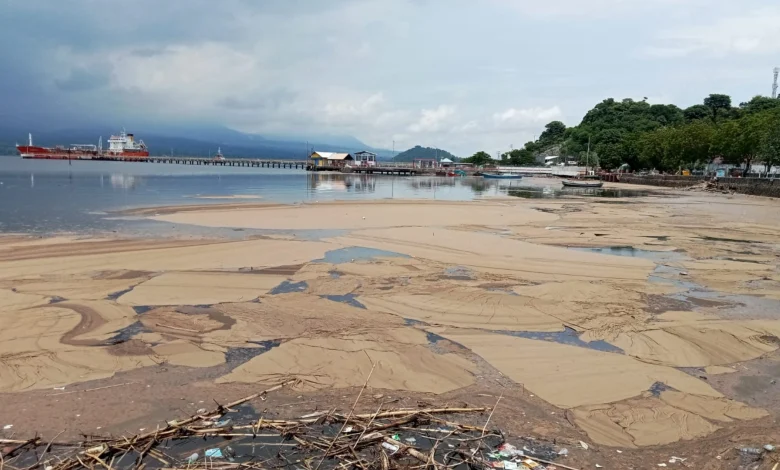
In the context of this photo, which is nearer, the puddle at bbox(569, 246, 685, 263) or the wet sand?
the wet sand

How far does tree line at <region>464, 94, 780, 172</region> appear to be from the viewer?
67.6 meters

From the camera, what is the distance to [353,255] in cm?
1714

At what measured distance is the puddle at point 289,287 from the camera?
40.4 feet

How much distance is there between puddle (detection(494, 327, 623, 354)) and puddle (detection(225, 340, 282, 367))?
4.21 m

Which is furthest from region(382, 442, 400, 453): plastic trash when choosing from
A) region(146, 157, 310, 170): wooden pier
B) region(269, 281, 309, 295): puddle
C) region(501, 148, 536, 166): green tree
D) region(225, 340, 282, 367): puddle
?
region(146, 157, 310, 170): wooden pier

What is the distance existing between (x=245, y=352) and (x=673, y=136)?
9591cm

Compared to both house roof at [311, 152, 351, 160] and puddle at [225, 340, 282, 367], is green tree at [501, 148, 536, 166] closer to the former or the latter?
house roof at [311, 152, 351, 160]

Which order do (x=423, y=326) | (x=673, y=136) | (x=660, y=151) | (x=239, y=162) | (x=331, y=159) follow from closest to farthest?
(x=423, y=326) → (x=673, y=136) → (x=660, y=151) → (x=331, y=159) → (x=239, y=162)

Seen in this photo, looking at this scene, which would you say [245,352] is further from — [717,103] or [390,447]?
[717,103]

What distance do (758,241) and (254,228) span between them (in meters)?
21.7

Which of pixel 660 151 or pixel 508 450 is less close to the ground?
pixel 660 151

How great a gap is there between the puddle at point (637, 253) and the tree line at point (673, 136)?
52531 millimetres

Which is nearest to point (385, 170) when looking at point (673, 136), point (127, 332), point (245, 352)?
point (673, 136)

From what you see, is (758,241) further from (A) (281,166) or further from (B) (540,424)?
(A) (281,166)
